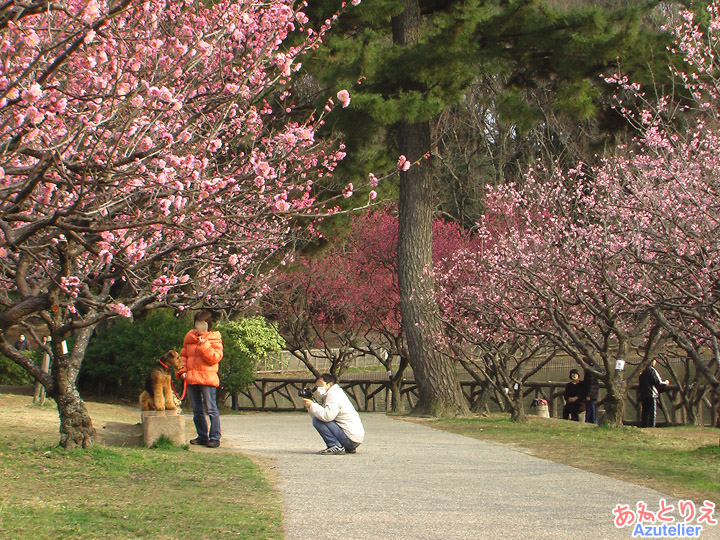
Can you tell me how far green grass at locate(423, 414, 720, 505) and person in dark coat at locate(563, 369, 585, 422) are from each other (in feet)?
4.56

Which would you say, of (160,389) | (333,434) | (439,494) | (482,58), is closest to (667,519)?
(439,494)

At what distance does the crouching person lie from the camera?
1000 cm

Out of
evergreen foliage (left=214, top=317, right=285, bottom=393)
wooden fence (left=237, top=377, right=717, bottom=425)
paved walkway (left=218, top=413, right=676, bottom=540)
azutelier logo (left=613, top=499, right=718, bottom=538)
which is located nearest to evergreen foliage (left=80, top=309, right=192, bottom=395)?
evergreen foliage (left=214, top=317, right=285, bottom=393)

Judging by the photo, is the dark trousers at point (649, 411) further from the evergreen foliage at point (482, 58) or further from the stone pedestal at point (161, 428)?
the stone pedestal at point (161, 428)

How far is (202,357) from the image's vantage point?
34.3 feet

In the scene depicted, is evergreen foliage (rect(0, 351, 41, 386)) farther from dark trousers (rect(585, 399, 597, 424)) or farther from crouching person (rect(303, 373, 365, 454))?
dark trousers (rect(585, 399, 597, 424))

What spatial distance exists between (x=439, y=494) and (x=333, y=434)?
10.8 ft

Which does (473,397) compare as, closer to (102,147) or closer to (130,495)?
(130,495)

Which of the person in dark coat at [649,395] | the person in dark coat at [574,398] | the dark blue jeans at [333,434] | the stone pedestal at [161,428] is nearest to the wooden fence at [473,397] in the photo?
the person in dark coat at [649,395]

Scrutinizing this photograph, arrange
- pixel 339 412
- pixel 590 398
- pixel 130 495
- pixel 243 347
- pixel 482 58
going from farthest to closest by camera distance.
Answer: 1. pixel 243 347
2. pixel 590 398
3. pixel 482 58
4. pixel 339 412
5. pixel 130 495

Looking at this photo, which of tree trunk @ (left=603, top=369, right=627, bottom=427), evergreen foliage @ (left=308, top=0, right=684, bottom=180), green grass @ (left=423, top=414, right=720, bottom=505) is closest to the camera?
green grass @ (left=423, top=414, right=720, bottom=505)

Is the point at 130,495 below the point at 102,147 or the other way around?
below

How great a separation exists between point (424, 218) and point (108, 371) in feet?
24.8

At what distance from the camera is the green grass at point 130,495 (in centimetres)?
542
